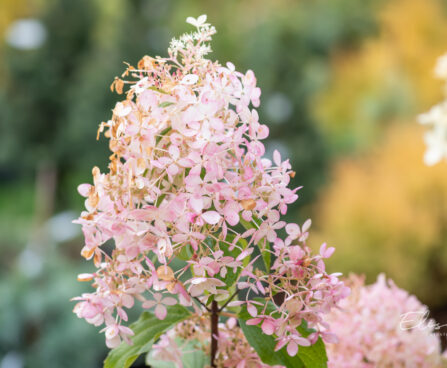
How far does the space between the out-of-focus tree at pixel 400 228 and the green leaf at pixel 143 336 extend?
196cm

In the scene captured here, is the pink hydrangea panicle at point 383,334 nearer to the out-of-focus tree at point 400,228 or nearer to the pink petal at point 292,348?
the pink petal at point 292,348

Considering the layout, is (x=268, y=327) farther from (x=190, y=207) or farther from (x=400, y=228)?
(x=400, y=228)

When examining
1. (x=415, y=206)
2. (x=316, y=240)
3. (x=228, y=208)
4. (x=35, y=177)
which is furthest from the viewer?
(x=35, y=177)

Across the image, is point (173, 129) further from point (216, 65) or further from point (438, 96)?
point (438, 96)

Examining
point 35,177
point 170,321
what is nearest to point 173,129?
point 170,321

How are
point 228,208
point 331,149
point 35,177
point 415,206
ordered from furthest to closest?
1. point 35,177
2. point 331,149
3. point 415,206
4. point 228,208

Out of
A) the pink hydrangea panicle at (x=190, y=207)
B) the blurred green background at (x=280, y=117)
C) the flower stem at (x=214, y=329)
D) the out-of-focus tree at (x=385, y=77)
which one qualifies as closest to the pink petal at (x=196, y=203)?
Answer: the pink hydrangea panicle at (x=190, y=207)

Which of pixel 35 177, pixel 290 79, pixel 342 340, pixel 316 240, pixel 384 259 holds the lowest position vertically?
pixel 342 340

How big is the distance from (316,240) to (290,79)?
772mm

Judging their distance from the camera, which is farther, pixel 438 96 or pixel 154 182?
pixel 438 96

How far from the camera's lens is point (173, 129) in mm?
376

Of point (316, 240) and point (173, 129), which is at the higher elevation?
point (316, 240)

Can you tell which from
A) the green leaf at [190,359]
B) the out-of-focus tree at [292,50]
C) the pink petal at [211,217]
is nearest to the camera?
the pink petal at [211,217]

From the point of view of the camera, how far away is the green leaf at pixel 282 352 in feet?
1.28
